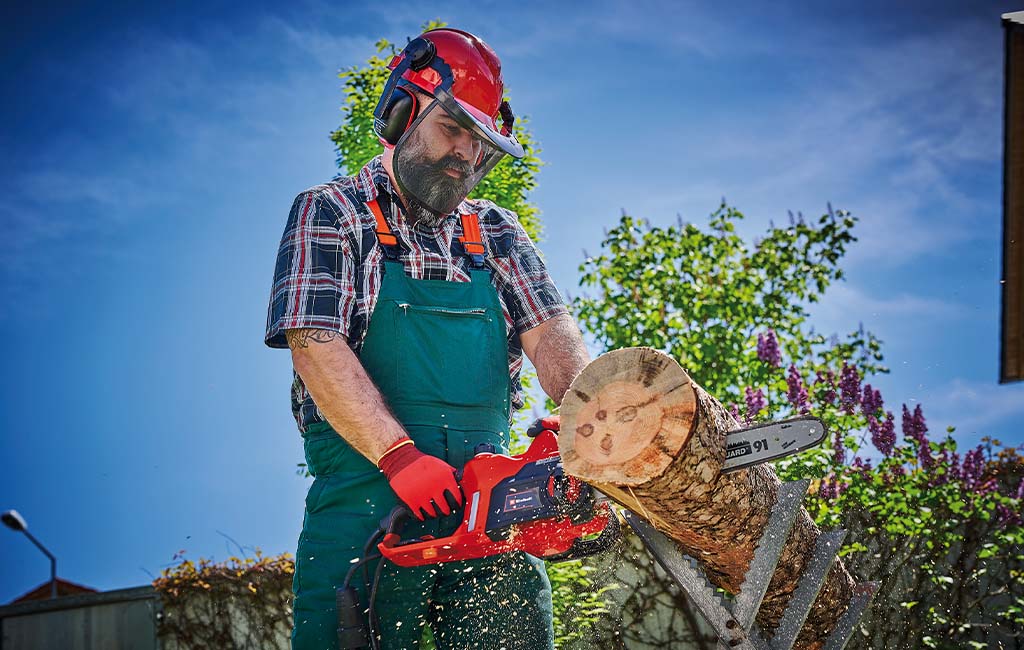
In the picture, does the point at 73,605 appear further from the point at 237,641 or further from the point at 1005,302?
the point at 1005,302

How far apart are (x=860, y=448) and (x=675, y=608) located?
1488 millimetres

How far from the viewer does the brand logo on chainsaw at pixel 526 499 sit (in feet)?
6.77

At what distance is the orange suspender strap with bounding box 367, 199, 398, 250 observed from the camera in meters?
2.47

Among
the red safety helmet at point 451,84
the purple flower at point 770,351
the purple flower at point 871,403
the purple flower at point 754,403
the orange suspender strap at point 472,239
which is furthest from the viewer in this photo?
the purple flower at point 770,351

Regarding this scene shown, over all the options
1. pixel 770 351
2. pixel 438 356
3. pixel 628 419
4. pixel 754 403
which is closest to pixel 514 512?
pixel 628 419

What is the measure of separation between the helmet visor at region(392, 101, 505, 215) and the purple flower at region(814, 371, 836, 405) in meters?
3.31

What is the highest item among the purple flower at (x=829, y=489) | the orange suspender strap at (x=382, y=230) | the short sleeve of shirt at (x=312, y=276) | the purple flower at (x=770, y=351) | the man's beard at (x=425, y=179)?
the purple flower at (x=770, y=351)

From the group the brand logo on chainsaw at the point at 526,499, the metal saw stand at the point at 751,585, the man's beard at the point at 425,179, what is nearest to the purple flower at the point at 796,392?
the metal saw stand at the point at 751,585

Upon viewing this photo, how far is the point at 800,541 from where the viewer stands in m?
2.48

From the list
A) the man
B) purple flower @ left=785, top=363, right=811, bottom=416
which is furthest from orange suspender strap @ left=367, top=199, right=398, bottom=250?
purple flower @ left=785, top=363, right=811, bottom=416

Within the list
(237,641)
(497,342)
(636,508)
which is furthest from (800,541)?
(237,641)

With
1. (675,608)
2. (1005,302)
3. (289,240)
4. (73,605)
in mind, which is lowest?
(675,608)

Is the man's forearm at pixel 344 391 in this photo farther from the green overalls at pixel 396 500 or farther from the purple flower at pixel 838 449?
the purple flower at pixel 838 449

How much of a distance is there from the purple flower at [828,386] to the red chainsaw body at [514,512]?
337 cm
